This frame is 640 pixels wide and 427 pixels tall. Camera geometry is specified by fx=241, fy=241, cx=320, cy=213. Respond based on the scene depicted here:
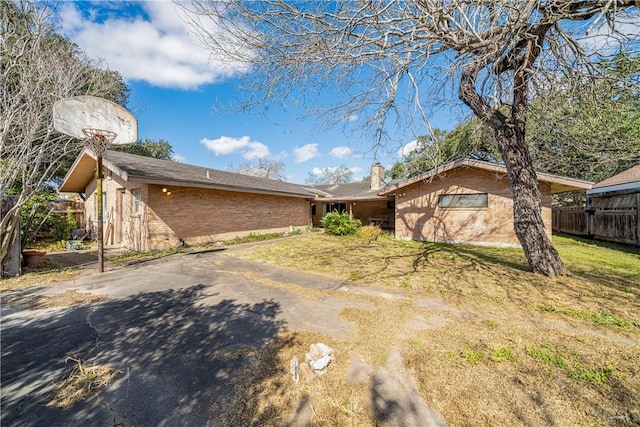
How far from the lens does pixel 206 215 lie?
1128 cm

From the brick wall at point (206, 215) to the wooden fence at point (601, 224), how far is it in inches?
644

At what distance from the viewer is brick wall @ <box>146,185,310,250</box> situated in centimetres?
948

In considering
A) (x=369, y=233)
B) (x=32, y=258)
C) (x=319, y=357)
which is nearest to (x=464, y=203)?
(x=369, y=233)

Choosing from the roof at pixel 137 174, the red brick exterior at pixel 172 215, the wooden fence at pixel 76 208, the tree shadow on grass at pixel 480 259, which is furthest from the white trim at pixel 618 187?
the wooden fence at pixel 76 208

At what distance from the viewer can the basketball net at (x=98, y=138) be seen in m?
6.14

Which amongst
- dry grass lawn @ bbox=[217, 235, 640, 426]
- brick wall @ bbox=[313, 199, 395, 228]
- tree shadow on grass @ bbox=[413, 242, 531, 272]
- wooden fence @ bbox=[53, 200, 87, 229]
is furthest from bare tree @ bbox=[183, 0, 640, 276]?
wooden fence @ bbox=[53, 200, 87, 229]

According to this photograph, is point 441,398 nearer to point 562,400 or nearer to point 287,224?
point 562,400

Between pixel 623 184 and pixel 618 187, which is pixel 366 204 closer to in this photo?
pixel 618 187

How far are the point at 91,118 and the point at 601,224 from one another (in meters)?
20.5

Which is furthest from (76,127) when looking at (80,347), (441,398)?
(441,398)

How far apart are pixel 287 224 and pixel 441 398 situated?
14659mm

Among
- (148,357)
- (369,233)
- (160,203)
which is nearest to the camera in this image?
(148,357)

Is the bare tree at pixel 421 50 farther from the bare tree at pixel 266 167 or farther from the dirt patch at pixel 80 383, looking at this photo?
the bare tree at pixel 266 167

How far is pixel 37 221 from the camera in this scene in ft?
27.4
